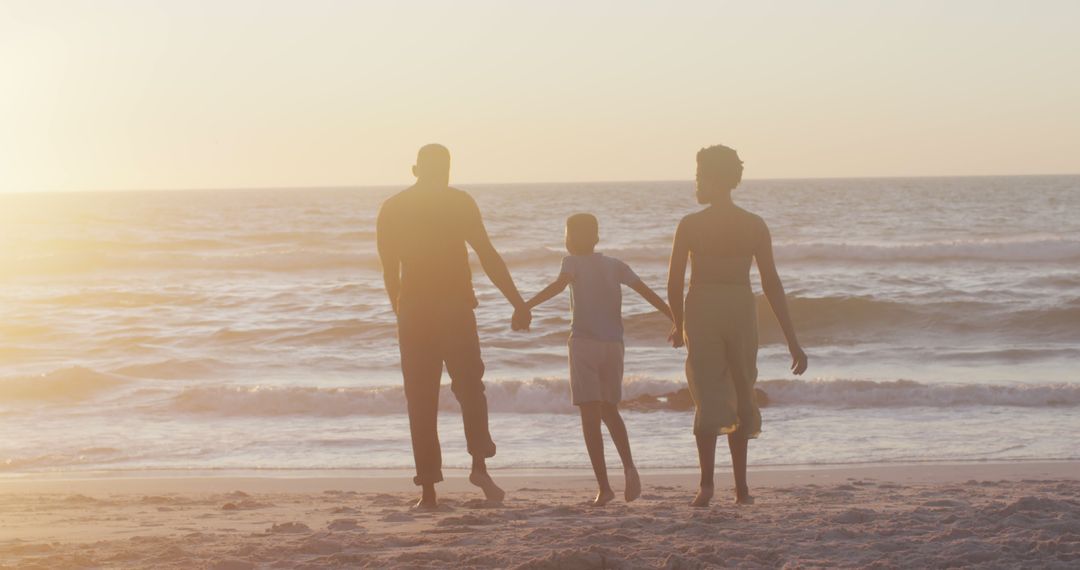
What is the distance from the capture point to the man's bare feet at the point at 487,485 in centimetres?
616

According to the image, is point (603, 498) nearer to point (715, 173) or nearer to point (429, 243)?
point (429, 243)

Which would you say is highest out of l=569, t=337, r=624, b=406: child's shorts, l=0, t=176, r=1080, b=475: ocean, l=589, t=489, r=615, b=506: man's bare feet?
l=569, t=337, r=624, b=406: child's shorts

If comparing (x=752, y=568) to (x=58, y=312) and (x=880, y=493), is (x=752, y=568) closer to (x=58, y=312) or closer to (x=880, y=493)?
(x=880, y=493)

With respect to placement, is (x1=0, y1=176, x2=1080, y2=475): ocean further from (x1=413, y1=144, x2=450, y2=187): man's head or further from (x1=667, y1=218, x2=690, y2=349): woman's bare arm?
(x1=413, y1=144, x2=450, y2=187): man's head

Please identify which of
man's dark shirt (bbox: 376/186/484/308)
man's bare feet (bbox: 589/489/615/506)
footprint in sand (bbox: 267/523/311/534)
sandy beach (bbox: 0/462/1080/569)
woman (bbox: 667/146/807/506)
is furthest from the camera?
man's bare feet (bbox: 589/489/615/506)

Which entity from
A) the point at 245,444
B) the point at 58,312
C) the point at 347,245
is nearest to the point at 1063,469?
the point at 245,444

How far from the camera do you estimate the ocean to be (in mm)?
9227

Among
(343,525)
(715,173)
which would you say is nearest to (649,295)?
(715,173)

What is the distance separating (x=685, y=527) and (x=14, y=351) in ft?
42.8

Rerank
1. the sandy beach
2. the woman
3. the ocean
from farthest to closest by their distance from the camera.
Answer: the ocean, the woman, the sandy beach

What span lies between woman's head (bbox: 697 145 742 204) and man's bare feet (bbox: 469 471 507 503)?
1712 millimetres

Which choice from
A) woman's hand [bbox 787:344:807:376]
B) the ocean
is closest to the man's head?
woman's hand [bbox 787:344:807:376]

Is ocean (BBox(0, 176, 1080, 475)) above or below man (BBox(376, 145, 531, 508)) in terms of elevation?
below

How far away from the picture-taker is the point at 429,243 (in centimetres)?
590
